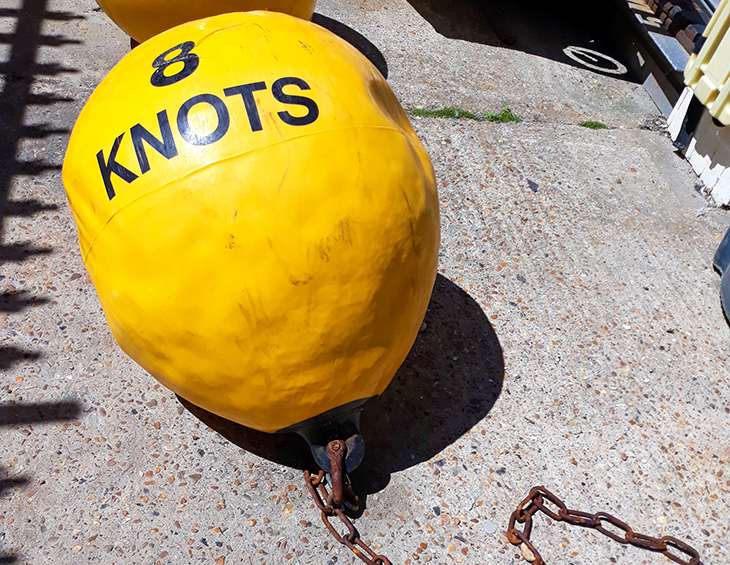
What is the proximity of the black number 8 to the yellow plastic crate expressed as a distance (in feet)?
11.6

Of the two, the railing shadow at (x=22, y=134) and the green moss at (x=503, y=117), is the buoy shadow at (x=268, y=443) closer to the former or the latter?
the railing shadow at (x=22, y=134)

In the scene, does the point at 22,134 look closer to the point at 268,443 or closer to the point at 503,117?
the point at 268,443

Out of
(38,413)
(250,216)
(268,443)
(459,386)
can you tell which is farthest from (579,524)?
(38,413)

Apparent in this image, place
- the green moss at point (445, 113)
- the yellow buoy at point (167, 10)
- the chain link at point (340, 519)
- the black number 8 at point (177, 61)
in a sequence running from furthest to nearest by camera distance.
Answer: the green moss at point (445, 113) → the yellow buoy at point (167, 10) → the chain link at point (340, 519) → the black number 8 at point (177, 61)

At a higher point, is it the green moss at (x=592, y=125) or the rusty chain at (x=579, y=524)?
the green moss at (x=592, y=125)

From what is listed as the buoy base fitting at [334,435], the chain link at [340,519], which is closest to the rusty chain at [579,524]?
the chain link at [340,519]

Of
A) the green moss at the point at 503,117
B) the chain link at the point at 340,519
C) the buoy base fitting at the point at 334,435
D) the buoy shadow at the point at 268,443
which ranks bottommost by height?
the buoy shadow at the point at 268,443

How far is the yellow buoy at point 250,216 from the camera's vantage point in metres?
2.09

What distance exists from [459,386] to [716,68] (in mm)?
2957

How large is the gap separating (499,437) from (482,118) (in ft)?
8.72

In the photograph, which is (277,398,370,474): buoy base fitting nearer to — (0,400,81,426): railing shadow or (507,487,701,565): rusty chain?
(507,487,701,565): rusty chain

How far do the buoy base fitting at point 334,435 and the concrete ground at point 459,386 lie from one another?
242mm

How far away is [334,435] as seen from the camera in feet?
8.36

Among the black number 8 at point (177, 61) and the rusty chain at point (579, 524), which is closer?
the black number 8 at point (177, 61)
